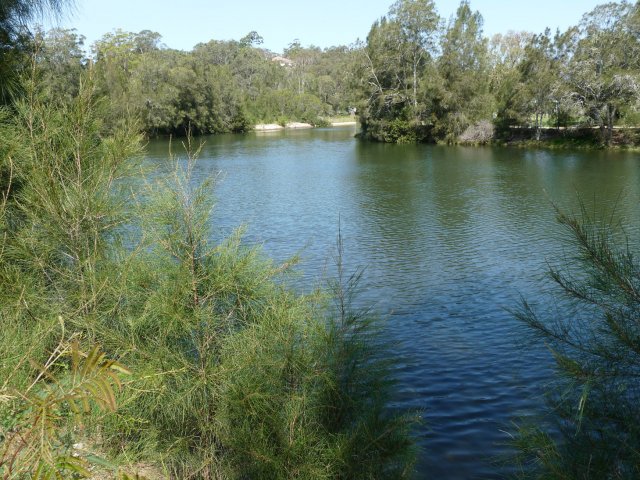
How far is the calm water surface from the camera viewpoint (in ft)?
27.5

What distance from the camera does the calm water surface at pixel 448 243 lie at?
A: 8367mm

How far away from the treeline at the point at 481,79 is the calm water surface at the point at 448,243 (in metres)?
4.27

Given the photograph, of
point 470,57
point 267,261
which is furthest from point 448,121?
point 267,261

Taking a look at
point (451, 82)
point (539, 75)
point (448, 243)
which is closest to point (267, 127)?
point (451, 82)

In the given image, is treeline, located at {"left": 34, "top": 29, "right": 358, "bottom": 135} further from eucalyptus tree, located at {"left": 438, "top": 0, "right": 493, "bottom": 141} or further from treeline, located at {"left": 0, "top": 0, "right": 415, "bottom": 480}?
treeline, located at {"left": 0, "top": 0, "right": 415, "bottom": 480}

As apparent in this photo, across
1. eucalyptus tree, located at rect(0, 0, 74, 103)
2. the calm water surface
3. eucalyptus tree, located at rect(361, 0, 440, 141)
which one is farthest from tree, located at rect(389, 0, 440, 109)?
eucalyptus tree, located at rect(0, 0, 74, 103)

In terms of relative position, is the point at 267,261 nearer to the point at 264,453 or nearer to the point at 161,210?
the point at 161,210

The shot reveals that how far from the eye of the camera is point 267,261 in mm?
5379

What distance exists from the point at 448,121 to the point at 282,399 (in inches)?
1792

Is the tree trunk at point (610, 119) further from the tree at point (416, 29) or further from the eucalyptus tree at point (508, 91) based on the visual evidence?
the tree at point (416, 29)

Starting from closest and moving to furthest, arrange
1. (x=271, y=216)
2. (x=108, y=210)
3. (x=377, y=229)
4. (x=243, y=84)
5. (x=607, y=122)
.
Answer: (x=108, y=210) < (x=377, y=229) < (x=271, y=216) < (x=607, y=122) < (x=243, y=84)

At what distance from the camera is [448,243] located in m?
17.3

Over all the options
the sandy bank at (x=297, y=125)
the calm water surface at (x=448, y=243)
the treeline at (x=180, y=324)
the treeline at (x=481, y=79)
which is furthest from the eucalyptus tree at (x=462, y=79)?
the treeline at (x=180, y=324)

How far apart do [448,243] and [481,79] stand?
32.8 m
